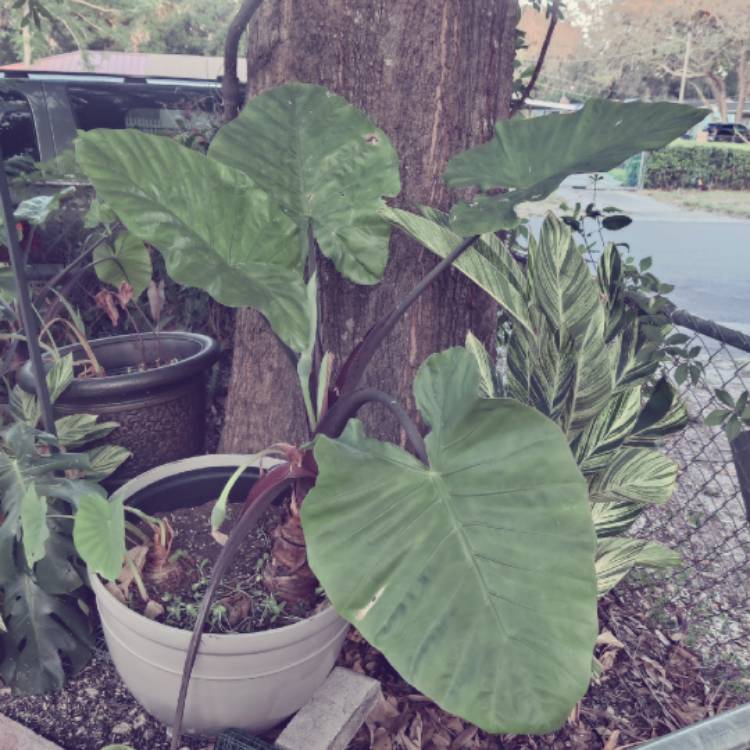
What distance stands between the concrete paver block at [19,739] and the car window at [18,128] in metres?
2.92

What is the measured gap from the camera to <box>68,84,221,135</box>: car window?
3.53 m

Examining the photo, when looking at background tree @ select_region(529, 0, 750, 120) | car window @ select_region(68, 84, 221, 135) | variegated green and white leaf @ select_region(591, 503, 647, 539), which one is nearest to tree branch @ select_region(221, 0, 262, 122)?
variegated green and white leaf @ select_region(591, 503, 647, 539)

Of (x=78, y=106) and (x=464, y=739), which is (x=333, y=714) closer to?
(x=464, y=739)

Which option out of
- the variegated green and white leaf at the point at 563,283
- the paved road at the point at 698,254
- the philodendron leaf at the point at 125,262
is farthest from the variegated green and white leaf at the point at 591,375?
the paved road at the point at 698,254

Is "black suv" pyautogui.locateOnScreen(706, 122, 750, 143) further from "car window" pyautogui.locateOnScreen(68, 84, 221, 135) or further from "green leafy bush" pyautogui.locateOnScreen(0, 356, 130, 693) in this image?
"green leafy bush" pyautogui.locateOnScreen(0, 356, 130, 693)

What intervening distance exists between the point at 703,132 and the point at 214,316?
2625 cm

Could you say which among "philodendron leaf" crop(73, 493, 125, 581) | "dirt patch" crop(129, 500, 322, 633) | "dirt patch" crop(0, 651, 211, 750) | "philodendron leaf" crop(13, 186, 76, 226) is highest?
"philodendron leaf" crop(13, 186, 76, 226)

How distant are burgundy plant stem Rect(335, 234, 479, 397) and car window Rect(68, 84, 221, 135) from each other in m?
2.64

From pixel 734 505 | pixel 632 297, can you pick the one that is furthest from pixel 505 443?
pixel 734 505

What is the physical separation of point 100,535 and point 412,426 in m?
0.48

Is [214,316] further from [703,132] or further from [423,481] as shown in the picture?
[703,132]

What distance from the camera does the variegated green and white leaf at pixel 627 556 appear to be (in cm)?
136

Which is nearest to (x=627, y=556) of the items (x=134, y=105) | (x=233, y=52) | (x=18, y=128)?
(x=233, y=52)

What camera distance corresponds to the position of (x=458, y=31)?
145cm
